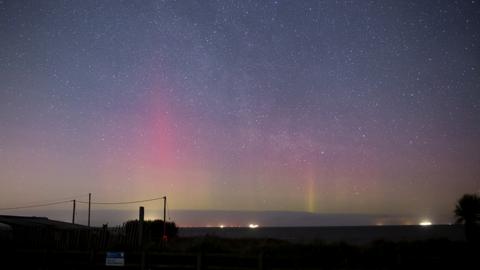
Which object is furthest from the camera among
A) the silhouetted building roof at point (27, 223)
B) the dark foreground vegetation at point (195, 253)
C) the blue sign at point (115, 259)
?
the silhouetted building roof at point (27, 223)

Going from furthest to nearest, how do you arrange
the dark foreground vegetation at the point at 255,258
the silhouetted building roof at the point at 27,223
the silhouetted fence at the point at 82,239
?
the silhouetted building roof at the point at 27,223 < the silhouetted fence at the point at 82,239 < the dark foreground vegetation at the point at 255,258

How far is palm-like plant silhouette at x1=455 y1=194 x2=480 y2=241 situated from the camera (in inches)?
1237

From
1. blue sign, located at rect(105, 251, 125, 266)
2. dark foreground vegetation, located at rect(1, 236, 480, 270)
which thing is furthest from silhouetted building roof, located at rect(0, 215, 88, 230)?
blue sign, located at rect(105, 251, 125, 266)

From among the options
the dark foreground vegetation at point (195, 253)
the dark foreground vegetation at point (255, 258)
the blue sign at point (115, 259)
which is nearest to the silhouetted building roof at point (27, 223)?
the dark foreground vegetation at point (195, 253)

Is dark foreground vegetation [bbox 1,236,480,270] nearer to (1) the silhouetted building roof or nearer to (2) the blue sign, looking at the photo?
(2) the blue sign

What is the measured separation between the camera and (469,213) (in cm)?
3152

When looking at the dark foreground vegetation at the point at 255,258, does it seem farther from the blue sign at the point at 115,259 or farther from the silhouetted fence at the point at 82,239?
the silhouetted fence at the point at 82,239

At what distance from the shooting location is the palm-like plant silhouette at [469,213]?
31.4m

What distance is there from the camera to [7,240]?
2603 cm

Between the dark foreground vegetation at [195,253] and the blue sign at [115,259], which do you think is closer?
the dark foreground vegetation at [195,253]

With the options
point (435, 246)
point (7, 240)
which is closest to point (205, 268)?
point (7, 240)

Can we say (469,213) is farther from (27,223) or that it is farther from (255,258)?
(27,223)

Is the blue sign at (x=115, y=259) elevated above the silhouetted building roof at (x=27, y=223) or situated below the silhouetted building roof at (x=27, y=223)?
below

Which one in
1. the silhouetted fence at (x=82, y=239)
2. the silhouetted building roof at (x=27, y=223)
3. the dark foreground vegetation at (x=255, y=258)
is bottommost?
the dark foreground vegetation at (x=255, y=258)
